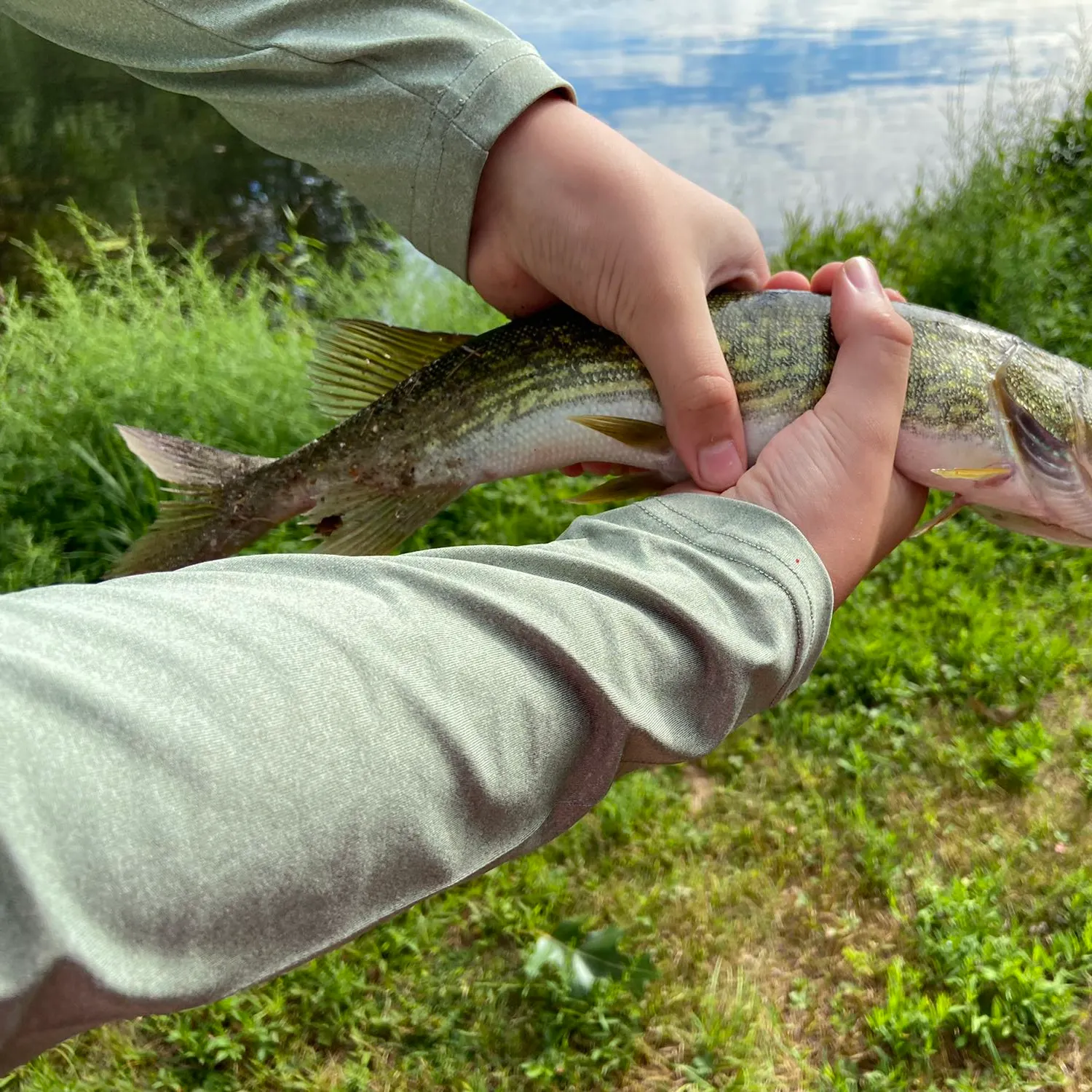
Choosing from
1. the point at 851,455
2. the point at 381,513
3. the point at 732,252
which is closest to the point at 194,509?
the point at 381,513

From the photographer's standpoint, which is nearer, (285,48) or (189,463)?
(285,48)

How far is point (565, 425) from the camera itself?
2.28m

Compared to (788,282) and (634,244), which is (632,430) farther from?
(788,282)

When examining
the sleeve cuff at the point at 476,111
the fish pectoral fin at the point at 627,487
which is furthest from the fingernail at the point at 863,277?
the sleeve cuff at the point at 476,111

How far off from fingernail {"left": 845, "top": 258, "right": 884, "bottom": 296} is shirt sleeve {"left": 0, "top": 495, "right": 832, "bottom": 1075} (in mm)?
1024

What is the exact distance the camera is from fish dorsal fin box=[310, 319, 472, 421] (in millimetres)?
2387

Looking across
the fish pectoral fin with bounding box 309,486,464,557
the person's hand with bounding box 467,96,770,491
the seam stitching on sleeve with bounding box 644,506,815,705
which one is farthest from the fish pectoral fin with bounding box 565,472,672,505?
the seam stitching on sleeve with bounding box 644,506,815,705

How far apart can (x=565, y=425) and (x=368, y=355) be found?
56 centimetres

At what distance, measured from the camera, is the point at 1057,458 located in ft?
7.04

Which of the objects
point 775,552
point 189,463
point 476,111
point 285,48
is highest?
point 285,48

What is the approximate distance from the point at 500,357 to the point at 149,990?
172 cm

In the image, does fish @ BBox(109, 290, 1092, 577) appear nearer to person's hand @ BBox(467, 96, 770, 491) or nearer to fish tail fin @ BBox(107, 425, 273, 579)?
fish tail fin @ BBox(107, 425, 273, 579)

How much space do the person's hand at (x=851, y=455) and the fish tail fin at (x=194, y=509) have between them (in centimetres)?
120

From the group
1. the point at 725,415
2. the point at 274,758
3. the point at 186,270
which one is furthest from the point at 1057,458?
the point at 186,270
